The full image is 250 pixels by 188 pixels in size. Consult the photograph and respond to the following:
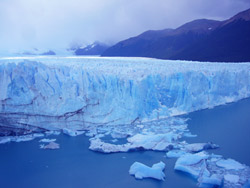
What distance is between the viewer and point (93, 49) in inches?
564

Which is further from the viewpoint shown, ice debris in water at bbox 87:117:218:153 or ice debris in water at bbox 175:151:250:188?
ice debris in water at bbox 87:117:218:153

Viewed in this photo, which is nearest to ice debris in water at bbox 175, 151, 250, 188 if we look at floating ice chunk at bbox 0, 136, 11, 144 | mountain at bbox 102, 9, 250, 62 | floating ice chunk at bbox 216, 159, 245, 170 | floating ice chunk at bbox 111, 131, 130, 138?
floating ice chunk at bbox 216, 159, 245, 170

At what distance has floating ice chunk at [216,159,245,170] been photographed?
12.2ft

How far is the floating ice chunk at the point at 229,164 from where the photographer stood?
373cm

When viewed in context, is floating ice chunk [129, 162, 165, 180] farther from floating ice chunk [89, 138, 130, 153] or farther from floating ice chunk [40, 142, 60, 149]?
floating ice chunk [40, 142, 60, 149]

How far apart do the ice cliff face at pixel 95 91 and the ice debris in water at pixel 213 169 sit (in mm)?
2441


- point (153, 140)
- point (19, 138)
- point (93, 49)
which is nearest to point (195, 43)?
point (93, 49)

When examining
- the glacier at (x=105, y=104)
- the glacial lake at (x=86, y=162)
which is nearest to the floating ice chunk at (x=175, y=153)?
the glacier at (x=105, y=104)

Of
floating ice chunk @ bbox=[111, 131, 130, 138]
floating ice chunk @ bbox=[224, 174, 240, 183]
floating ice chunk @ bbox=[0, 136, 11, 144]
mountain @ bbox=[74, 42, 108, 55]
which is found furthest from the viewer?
mountain @ bbox=[74, 42, 108, 55]

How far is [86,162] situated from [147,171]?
1.22 m

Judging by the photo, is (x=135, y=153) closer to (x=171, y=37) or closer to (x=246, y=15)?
(x=171, y=37)

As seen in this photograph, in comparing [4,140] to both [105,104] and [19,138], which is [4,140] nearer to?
[19,138]

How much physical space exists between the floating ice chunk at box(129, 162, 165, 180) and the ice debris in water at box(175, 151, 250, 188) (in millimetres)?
317

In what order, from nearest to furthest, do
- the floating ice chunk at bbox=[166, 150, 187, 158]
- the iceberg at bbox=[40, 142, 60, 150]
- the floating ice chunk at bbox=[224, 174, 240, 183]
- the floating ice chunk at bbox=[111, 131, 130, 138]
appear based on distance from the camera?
the floating ice chunk at bbox=[224, 174, 240, 183], the floating ice chunk at bbox=[166, 150, 187, 158], the iceberg at bbox=[40, 142, 60, 150], the floating ice chunk at bbox=[111, 131, 130, 138]
